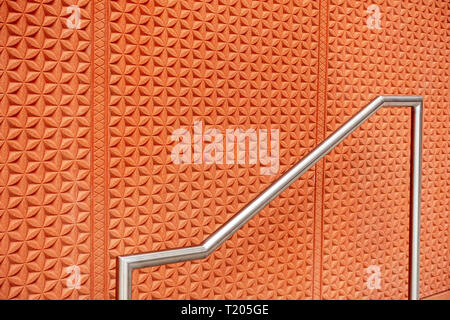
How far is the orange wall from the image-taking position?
6.07ft

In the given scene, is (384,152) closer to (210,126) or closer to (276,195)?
(210,126)

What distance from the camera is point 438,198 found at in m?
3.19

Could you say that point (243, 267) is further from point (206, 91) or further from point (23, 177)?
point (23, 177)

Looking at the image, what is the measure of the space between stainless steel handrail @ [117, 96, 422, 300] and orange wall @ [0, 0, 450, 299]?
1.15 m

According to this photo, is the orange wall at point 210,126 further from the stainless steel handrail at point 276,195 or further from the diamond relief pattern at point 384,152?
the stainless steel handrail at point 276,195

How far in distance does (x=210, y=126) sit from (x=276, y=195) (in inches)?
51.7

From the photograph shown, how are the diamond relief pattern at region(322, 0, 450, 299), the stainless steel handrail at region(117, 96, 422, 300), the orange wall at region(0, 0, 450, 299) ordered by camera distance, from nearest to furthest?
the stainless steel handrail at region(117, 96, 422, 300), the orange wall at region(0, 0, 450, 299), the diamond relief pattern at region(322, 0, 450, 299)

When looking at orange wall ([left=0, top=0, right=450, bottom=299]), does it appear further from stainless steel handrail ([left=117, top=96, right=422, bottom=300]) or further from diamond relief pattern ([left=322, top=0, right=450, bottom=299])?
stainless steel handrail ([left=117, top=96, right=422, bottom=300])

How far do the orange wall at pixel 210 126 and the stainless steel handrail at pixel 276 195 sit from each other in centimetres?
115

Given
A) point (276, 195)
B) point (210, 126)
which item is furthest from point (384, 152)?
point (276, 195)

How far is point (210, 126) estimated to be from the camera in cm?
224

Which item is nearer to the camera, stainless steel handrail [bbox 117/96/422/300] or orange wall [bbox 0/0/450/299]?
stainless steel handrail [bbox 117/96/422/300]

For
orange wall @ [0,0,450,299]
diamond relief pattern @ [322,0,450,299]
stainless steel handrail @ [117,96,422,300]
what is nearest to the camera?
stainless steel handrail @ [117,96,422,300]

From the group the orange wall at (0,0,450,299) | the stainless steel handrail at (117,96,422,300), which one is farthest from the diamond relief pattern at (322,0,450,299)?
the stainless steel handrail at (117,96,422,300)
